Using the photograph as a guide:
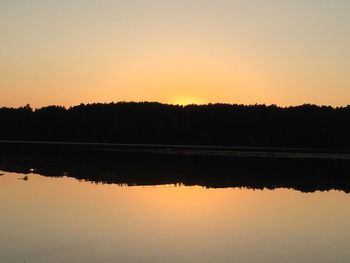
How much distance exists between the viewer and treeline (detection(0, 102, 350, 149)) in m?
90.8

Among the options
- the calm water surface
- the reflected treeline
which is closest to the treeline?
the reflected treeline

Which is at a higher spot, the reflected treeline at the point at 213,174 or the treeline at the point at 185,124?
the treeline at the point at 185,124

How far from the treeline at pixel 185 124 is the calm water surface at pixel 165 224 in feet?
211

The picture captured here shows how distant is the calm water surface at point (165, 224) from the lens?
14.1 metres

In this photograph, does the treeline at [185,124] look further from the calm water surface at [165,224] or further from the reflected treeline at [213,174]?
the calm water surface at [165,224]

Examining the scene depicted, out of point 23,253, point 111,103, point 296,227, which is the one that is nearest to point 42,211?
point 23,253

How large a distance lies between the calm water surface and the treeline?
64274 millimetres

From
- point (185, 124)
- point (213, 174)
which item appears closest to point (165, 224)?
point (213, 174)

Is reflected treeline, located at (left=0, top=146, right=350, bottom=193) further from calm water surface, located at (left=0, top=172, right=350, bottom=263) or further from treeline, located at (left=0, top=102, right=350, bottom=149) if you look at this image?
treeline, located at (left=0, top=102, right=350, bottom=149)

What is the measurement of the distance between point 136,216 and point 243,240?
5112 mm

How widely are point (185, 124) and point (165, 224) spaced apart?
8701 centimetres

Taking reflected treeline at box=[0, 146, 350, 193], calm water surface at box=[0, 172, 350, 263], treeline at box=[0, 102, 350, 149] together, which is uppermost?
treeline at box=[0, 102, 350, 149]

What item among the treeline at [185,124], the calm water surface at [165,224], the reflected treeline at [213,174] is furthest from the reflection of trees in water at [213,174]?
the treeline at [185,124]

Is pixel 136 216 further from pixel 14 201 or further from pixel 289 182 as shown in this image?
pixel 289 182
